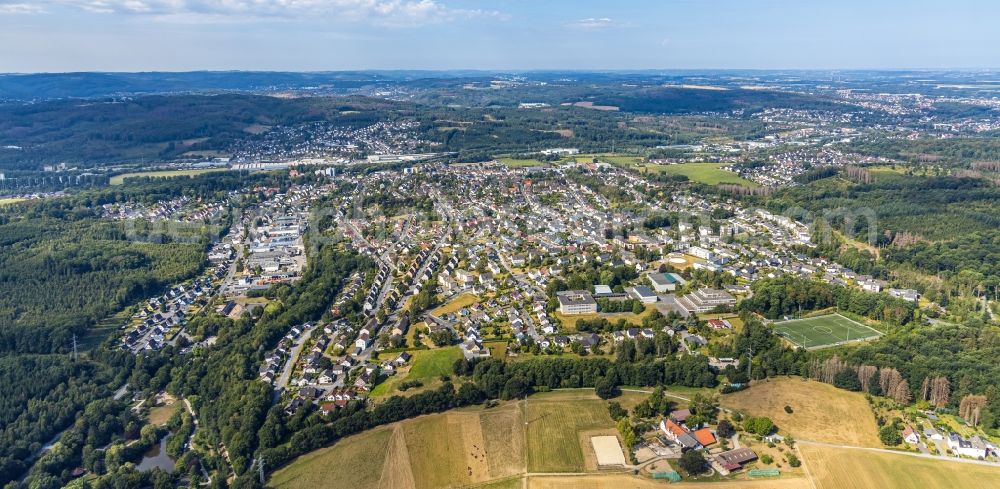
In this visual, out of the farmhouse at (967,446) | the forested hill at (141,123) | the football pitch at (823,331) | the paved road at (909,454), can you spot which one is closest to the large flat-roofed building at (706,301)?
the football pitch at (823,331)

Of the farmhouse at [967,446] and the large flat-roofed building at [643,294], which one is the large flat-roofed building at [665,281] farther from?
the farmhouse at [967,446]

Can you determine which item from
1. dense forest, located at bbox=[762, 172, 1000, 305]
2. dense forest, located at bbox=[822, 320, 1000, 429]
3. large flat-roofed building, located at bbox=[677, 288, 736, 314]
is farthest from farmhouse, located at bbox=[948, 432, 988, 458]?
dense forest, located at bbox=[762, 172, 1000, 305]

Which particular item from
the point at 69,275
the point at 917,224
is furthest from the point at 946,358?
the point at 69,275

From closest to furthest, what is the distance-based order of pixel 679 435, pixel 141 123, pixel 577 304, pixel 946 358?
pixel 679 435
pixel 946 358
pixel 577 304
pixel 141 123

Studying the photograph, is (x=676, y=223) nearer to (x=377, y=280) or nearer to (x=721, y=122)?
(x=377, y=280)

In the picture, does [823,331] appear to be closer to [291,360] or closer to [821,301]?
[821,301]

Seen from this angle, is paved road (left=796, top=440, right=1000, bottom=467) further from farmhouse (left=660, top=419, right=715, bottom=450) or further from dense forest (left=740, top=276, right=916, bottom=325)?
dense forest (left=740, top=276, right=916, bottom=325)
